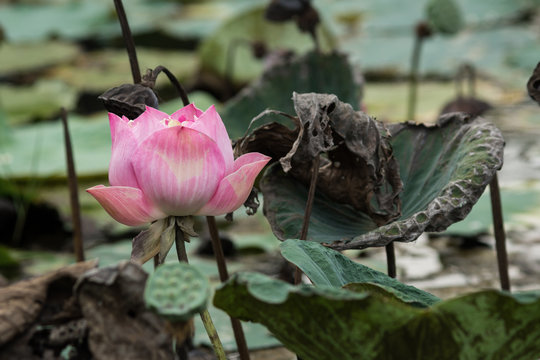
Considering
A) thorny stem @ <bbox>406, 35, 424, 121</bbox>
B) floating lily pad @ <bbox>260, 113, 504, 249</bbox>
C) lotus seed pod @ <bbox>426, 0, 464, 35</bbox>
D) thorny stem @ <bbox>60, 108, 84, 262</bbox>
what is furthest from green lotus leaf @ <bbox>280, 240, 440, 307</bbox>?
thorny stem @ <bbox>406, 35, 424, 121</bbox>

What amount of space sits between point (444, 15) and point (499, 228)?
2.48 feet

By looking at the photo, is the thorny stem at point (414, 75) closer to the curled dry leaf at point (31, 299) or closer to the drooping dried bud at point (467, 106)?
the drooping dried bud at point (467, 106)

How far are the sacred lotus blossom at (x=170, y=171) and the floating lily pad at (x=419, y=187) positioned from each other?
0.16m

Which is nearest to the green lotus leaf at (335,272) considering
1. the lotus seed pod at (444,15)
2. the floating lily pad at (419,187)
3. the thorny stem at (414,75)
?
the floating lily pad at (419,187)

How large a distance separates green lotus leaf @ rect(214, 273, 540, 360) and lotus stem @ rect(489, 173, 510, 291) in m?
0.36

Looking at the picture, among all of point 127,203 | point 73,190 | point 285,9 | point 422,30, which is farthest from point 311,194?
point 422,30

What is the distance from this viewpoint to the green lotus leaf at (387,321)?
20.8 inches

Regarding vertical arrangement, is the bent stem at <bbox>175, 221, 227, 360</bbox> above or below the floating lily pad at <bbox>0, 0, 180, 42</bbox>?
below

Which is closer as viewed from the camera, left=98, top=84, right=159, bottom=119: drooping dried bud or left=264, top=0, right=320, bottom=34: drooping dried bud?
left=98, top=84, right=159, bottom=119: drooping dried bud

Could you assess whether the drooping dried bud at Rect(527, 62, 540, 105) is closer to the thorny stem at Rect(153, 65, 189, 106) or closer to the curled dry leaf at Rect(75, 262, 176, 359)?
the thorny stem at Rect(153, 65, 189, 106)

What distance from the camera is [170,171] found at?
65 centimetres

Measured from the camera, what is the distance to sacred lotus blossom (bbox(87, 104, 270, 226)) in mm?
647

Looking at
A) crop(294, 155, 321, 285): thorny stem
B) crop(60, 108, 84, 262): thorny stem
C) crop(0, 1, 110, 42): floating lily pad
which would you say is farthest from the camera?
crop(0, 1, 110, 42): floating lily pad

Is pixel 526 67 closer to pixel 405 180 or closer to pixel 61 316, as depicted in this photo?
pixel 405 180
